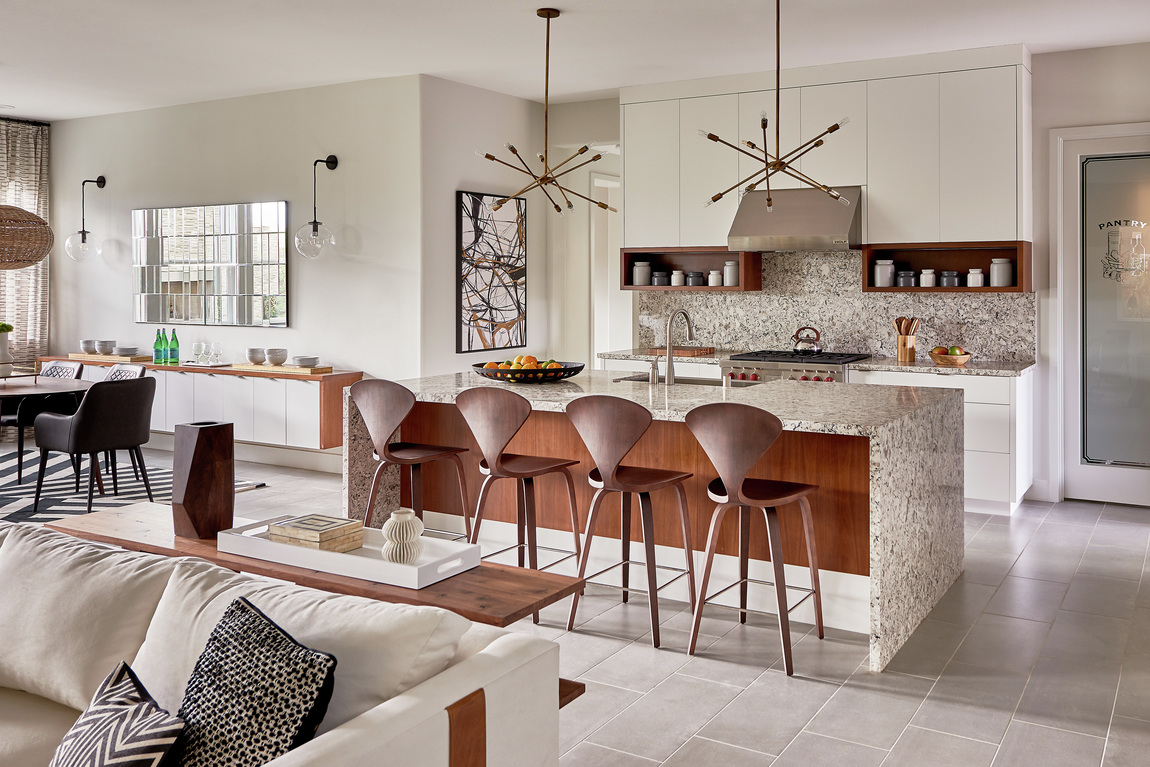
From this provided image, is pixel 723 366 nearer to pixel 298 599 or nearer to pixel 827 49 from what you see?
pixel 827 49

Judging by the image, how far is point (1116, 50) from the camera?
5641 millimetres

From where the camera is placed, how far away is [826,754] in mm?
2695

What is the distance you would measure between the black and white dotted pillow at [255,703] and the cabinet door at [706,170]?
205 inches

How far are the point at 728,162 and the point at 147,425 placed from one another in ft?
13.6

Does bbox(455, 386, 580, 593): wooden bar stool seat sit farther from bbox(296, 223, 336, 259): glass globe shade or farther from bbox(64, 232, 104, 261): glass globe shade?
bbox(64, 232, 104, 261): glass globe shade

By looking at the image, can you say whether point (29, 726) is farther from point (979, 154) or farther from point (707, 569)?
point (979, 154)

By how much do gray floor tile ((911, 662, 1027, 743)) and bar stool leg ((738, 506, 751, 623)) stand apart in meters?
0.78

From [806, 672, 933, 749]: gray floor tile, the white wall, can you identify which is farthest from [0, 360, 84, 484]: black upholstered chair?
the white wall

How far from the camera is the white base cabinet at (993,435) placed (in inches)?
214

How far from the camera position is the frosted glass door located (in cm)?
571

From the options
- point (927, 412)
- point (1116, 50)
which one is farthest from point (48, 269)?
point (1116, 50)

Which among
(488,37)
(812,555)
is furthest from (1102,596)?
(488,37)

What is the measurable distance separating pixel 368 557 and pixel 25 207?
304 inches

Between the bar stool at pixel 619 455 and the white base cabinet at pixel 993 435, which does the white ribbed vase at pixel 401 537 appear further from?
the white base cabinet at pixel 993 435
